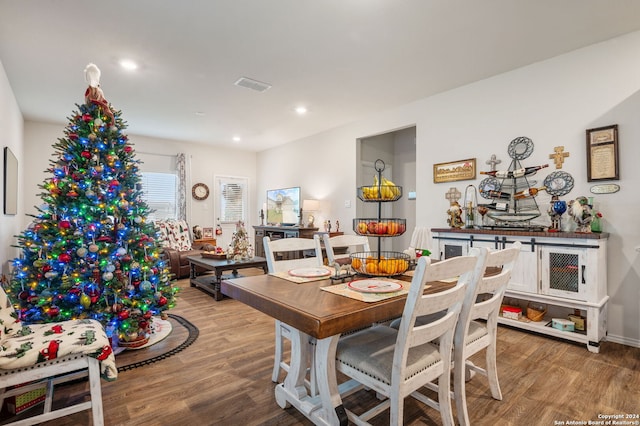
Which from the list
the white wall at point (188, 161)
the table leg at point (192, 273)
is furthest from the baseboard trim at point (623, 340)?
the white wall at point (188, 161)

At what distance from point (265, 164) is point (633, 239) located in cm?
641

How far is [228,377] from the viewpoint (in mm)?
2152

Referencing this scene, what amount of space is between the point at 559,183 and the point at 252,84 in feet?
11.3

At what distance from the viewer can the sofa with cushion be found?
513 cm

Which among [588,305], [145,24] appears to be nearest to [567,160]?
[588,305]

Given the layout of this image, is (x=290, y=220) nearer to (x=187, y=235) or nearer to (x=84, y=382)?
(x=187, y=235)

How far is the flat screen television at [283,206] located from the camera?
6.30 m

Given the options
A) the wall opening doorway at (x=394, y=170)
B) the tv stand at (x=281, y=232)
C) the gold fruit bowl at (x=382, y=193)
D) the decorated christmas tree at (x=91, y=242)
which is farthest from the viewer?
the tv stand at (x=281, y=232)

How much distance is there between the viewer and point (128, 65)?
126 inches

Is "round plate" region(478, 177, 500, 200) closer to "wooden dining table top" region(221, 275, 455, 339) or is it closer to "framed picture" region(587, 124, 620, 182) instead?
"framed picture" region(587, 124, 620, 182)

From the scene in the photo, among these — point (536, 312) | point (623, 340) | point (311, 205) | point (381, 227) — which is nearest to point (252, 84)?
point (311, 205)

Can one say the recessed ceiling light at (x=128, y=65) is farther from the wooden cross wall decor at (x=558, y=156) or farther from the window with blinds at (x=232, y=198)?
the wooden cross wall decor at (x=558, y=156)

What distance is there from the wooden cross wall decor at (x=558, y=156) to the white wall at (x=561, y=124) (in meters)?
0.05

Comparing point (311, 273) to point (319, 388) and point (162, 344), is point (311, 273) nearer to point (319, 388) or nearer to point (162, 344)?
point (319, 388)
